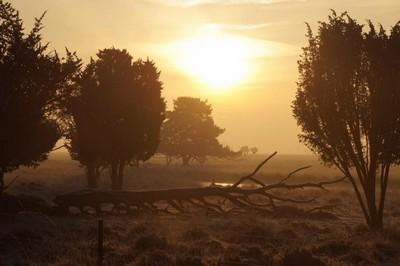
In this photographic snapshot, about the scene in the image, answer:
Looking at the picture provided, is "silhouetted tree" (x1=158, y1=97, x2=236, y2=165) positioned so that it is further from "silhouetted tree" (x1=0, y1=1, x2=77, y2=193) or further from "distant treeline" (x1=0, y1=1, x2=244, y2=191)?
"silhouetted tree" (x1=0, y1=1, x2=77, y2=193)

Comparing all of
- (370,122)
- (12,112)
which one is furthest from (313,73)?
(12,112)

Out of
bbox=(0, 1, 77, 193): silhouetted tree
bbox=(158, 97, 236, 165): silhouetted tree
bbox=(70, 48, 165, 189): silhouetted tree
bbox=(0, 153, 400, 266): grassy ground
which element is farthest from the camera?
bbox=(158, 97, 236, 165): silhouetted tree

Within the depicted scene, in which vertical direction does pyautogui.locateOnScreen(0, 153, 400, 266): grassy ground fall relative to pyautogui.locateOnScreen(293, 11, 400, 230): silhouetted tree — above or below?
below

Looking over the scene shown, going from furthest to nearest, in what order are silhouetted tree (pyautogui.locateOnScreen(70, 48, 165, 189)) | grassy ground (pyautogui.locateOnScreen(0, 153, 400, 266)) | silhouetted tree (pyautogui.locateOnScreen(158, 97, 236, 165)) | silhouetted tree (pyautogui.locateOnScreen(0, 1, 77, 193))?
silhouetted tree (pyautogui.locateOnScreen(158, 97, 236, 165))
silhouetted tree (pyautogui.locateOnScreen(70, 48, 165, 189))
silhouetted tree (pyautogui.locateOnScreen(0, 1, 77, 193))
grassy ground (pyautogui.locateOnScreen(0, 153, 400, 266))

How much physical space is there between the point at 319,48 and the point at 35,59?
12.5 meters

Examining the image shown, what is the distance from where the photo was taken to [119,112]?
1535 inches

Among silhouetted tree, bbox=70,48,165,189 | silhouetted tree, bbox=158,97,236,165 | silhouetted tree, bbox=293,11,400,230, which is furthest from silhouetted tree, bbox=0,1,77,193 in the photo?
silhouetted tree, bbox=158,97,236,165

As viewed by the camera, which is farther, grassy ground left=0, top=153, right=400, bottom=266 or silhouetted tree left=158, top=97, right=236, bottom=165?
silhouetted tree left=158, top=97, right=236, bottom=165

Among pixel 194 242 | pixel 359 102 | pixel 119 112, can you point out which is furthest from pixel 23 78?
pixel 119 112

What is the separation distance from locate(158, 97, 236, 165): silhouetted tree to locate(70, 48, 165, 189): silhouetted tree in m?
52.4

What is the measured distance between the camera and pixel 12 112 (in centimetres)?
2055

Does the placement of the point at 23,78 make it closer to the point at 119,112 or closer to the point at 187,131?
→ the point at 119,112

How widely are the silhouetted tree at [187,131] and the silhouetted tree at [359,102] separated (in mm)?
72141

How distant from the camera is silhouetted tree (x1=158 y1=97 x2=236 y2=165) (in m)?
93.8
